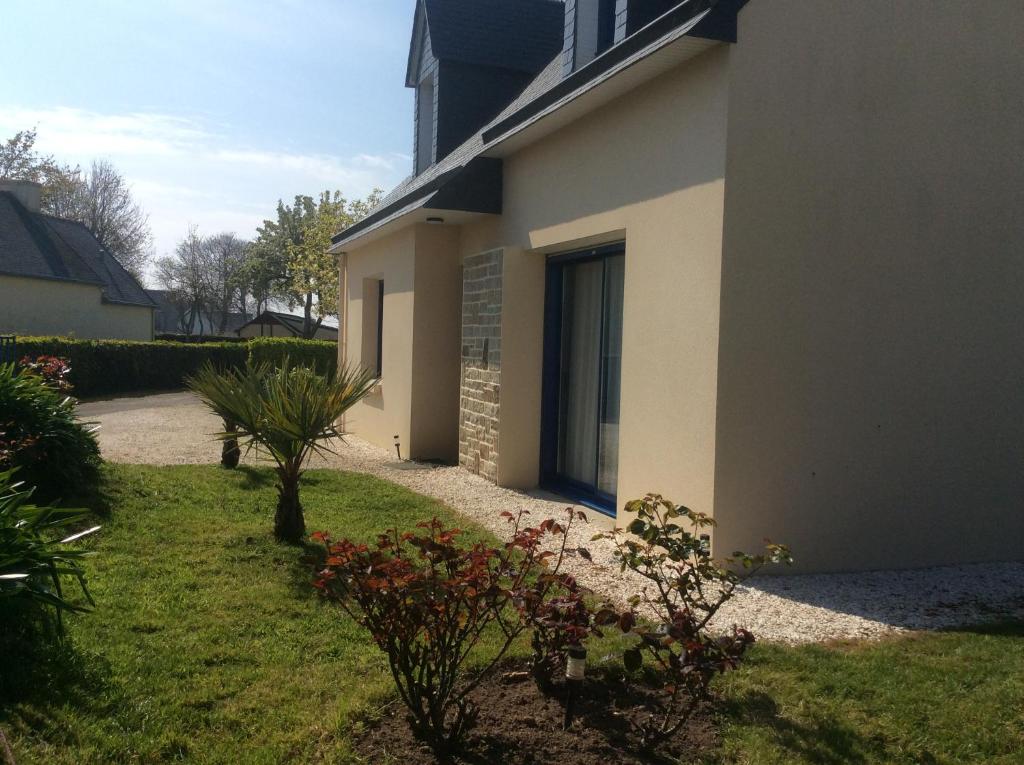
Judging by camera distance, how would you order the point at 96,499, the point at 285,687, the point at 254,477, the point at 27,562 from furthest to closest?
the point at 254,477 < the point at 96,499 < the point at 27,562 < the point at 285,687

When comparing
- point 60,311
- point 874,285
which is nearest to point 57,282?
point 60,311

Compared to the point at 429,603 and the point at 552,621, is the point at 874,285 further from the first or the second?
the point at 429,603

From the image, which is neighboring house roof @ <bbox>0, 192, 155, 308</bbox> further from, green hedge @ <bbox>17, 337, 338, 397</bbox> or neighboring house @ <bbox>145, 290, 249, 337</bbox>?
neighboring house @ <bbox>145, 290, 249, 337</bbox>

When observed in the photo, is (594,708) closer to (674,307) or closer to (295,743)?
(295,743)

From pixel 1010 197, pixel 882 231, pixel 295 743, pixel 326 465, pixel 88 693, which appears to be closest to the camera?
pixel 295 743

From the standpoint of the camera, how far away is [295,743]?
3713 mm

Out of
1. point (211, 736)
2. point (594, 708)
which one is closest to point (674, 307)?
point (594, 708)

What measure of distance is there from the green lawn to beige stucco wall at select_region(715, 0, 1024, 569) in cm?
161

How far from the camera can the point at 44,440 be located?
8000mm

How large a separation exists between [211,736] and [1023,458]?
685cm

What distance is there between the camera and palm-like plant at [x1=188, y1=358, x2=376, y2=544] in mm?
6777

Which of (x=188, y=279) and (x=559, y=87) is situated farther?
(x=188, y=279)

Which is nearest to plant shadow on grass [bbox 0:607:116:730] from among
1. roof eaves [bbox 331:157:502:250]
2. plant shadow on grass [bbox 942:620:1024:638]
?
plant shadow on grass [bbox 942:620:1024:638]

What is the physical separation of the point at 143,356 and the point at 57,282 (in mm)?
9114
